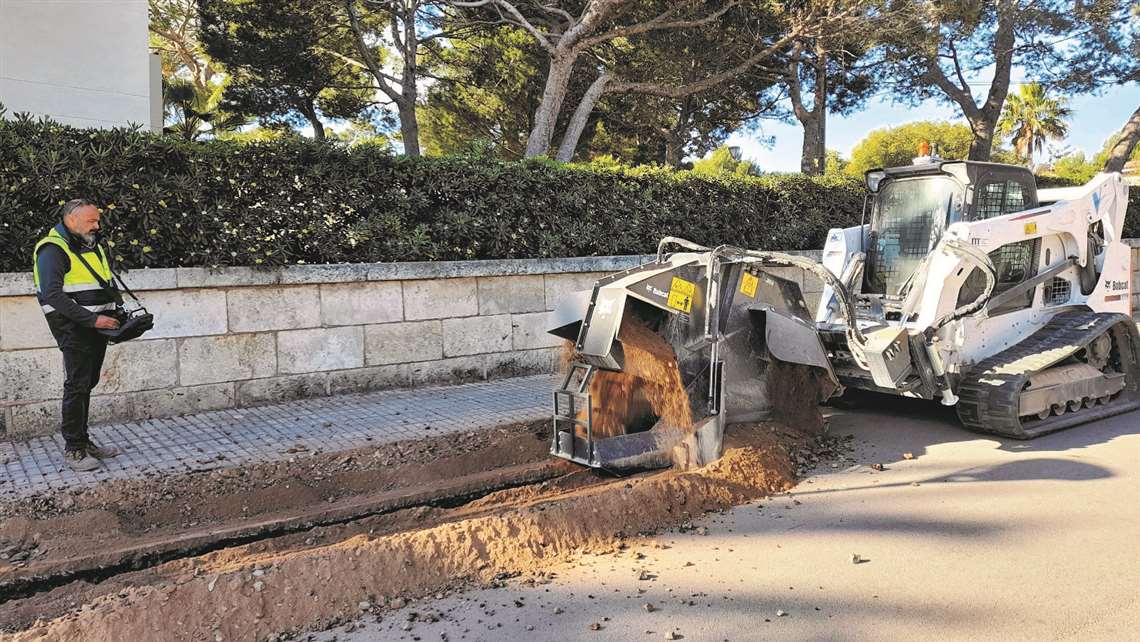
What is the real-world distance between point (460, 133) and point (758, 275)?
16126 mm

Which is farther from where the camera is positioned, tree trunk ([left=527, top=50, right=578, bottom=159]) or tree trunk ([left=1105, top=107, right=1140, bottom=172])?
tree trunk ([left=1105, top=107, right=1140, bottom=172])

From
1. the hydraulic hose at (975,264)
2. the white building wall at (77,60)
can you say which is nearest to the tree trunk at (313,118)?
the white building wall at (77,60)

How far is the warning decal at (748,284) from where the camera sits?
5.62 metres

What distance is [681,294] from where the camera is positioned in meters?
5.10

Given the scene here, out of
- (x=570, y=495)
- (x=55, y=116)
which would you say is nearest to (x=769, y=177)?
(x=570, y=495)

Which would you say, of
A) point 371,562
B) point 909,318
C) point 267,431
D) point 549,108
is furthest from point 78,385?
point 549,108

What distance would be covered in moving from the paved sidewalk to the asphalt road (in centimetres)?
293

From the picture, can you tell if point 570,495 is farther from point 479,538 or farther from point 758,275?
point 758,275

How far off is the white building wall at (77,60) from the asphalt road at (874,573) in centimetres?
1151

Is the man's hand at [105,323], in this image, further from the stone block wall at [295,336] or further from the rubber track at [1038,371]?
the rubber track at [1038,371]

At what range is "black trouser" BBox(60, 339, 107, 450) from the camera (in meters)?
5.45

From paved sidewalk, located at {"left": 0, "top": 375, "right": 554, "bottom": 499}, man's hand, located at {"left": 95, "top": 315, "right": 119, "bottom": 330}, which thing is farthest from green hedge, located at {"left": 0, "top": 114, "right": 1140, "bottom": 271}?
man's hand, located at {"left": 95, "top": 315, "right": 119, "bottom": 330}

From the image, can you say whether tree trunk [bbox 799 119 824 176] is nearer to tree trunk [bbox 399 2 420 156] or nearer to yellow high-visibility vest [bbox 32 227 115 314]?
tree trunk [bbox 399 2 420 156]

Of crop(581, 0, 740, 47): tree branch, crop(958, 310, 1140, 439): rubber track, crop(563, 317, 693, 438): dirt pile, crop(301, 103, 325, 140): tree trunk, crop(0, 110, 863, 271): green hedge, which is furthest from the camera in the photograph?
crop(301, 103, 325, 140): tree trunk
